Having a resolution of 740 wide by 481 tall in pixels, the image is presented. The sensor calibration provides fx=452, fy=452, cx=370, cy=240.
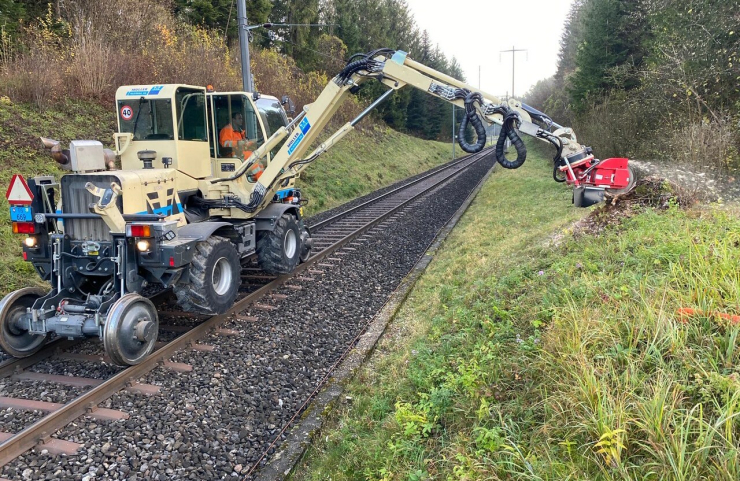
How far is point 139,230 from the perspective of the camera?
17.1 ft

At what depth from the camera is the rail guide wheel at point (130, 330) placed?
184 inches

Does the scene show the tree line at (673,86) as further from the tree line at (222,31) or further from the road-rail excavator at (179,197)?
the tree line at (222,31)

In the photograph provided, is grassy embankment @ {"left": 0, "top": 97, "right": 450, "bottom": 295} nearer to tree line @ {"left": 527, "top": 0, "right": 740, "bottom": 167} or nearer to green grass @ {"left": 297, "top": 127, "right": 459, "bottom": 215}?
green grass @ {"left": 297, "top": 127, "right": 459, "bottom": 215}

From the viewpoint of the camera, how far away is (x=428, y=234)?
12.3 metres

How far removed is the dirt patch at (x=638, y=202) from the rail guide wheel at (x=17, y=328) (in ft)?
24.1

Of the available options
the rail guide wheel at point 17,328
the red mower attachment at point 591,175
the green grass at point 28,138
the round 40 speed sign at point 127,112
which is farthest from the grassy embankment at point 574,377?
the green grass at point 28,138

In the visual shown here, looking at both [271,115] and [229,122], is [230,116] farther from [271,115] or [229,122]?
[271,115]

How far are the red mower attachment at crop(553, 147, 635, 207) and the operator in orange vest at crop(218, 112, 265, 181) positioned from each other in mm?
5085

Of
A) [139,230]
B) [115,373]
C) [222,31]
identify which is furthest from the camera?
[222,31]

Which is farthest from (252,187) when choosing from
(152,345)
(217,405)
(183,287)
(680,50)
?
(680,50)

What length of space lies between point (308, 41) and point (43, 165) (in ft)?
83.0

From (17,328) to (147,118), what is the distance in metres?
3.25

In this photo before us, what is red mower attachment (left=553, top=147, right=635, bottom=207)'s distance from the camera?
6.69 m

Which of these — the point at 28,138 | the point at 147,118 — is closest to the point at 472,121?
the point at 147,118
